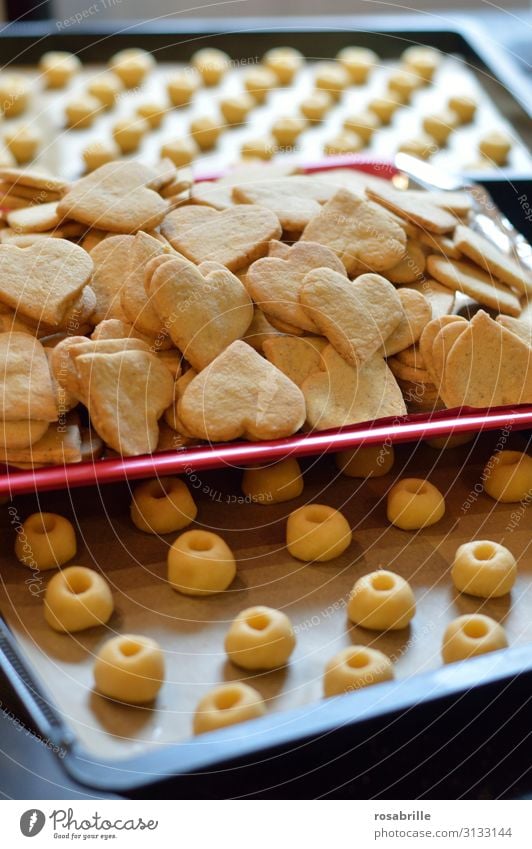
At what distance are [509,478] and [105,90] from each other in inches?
65.2

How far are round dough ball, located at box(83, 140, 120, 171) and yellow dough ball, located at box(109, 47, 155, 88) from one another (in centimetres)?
41

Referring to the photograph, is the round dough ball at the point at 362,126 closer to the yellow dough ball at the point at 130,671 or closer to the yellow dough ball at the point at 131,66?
the yellow dough ball at the point at 131,66

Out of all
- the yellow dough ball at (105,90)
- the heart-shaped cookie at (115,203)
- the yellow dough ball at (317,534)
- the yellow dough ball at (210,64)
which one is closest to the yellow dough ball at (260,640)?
the yellow dough ball at (317,534)

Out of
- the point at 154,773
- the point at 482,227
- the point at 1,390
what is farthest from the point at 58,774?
the point at 482,227

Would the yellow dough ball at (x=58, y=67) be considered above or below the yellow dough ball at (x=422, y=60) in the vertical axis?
below

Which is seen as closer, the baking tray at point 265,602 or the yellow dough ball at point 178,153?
the baking tray at point 265,602

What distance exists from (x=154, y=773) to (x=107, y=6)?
3.54 m

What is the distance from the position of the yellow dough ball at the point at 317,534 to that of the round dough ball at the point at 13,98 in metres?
1.68

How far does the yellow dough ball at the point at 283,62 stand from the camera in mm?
2689

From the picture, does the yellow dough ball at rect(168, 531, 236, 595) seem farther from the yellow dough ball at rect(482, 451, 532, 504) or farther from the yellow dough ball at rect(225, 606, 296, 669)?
the yellow dough ball at rect(482, 451, 532, 504)

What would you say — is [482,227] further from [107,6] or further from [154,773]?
[107,6]

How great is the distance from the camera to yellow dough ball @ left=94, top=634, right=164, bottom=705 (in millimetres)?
1137

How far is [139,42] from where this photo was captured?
8.82 feet

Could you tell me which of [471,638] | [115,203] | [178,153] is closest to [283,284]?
[115,203]
